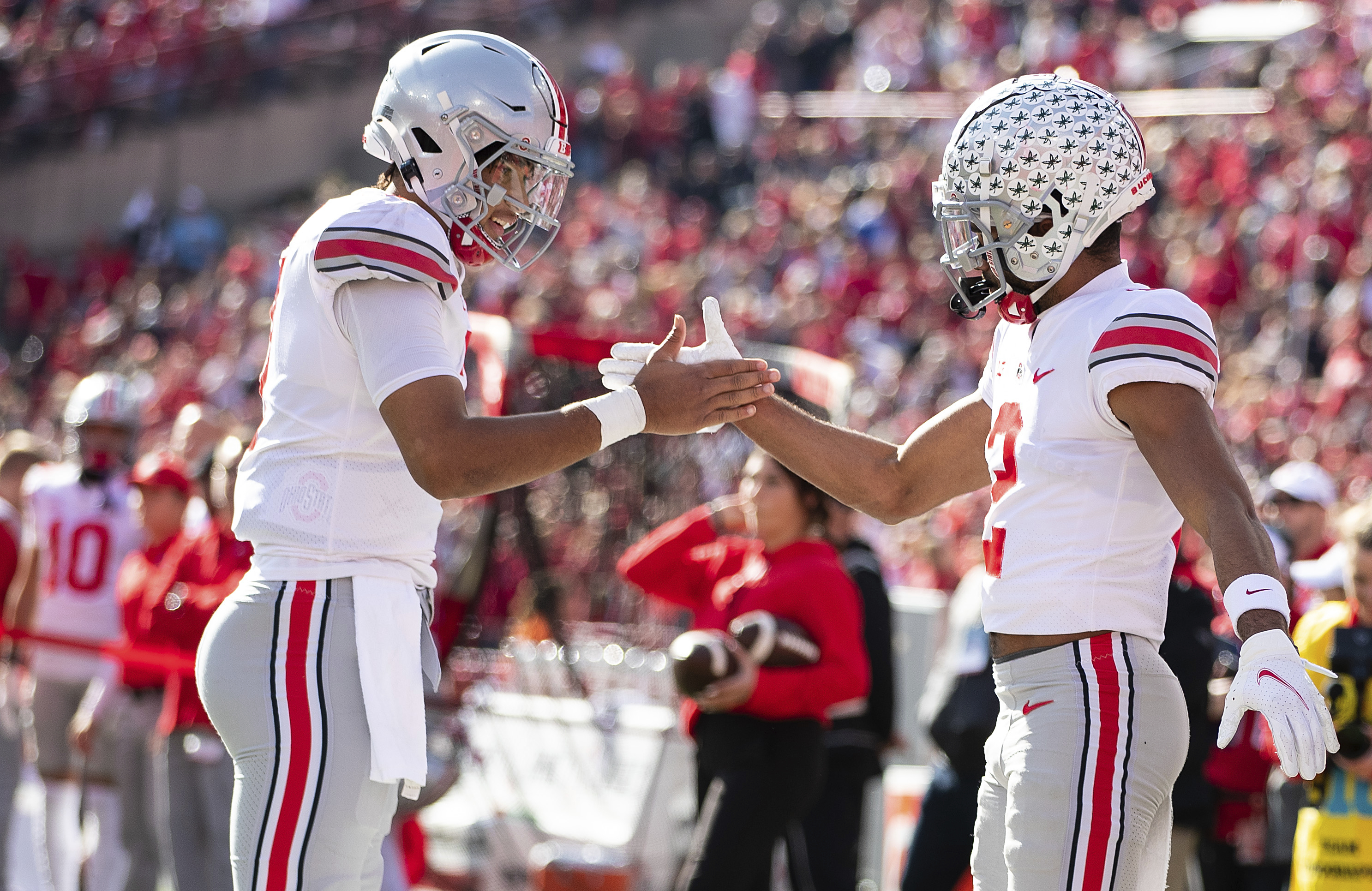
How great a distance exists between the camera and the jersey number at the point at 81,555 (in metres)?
6.51

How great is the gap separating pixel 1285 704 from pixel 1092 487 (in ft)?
1.71

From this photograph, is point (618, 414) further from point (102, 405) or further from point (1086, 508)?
point (102, 405)

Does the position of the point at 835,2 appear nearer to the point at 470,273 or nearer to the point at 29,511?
the point at 470,273

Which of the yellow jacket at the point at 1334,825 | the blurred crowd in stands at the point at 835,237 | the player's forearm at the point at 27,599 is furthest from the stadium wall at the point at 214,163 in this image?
the yellow jacket at the point at 1334,825

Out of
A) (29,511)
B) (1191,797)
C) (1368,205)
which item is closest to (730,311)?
(1368,205)

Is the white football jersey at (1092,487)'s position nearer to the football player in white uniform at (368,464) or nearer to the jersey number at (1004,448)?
the jersey number at (1004,448)

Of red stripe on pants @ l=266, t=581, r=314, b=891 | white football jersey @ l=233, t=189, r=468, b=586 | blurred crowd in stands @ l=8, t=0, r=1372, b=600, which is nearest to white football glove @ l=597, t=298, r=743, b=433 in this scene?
white football jersey @ l=233, t=189, r=468, b=586

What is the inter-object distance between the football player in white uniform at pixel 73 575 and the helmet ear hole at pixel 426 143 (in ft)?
12.6

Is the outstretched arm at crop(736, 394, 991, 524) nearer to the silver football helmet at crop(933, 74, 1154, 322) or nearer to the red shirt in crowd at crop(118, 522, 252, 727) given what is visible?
the silver football helmet at crop(933, 74, 1154, 322)

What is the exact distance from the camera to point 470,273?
1504 cm

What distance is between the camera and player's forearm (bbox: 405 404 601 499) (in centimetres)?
277

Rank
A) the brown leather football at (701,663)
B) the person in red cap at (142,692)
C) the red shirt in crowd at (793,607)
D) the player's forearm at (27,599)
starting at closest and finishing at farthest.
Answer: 1. the brown leather football at (701,663)
2. the red shirt in crowd at (793,607)
3. the person in red cap at (142,692)
4. the player's forearm at (27,599)

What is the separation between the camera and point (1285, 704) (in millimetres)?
2432

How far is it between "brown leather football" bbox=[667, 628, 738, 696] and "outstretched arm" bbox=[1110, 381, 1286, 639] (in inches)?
84.7
